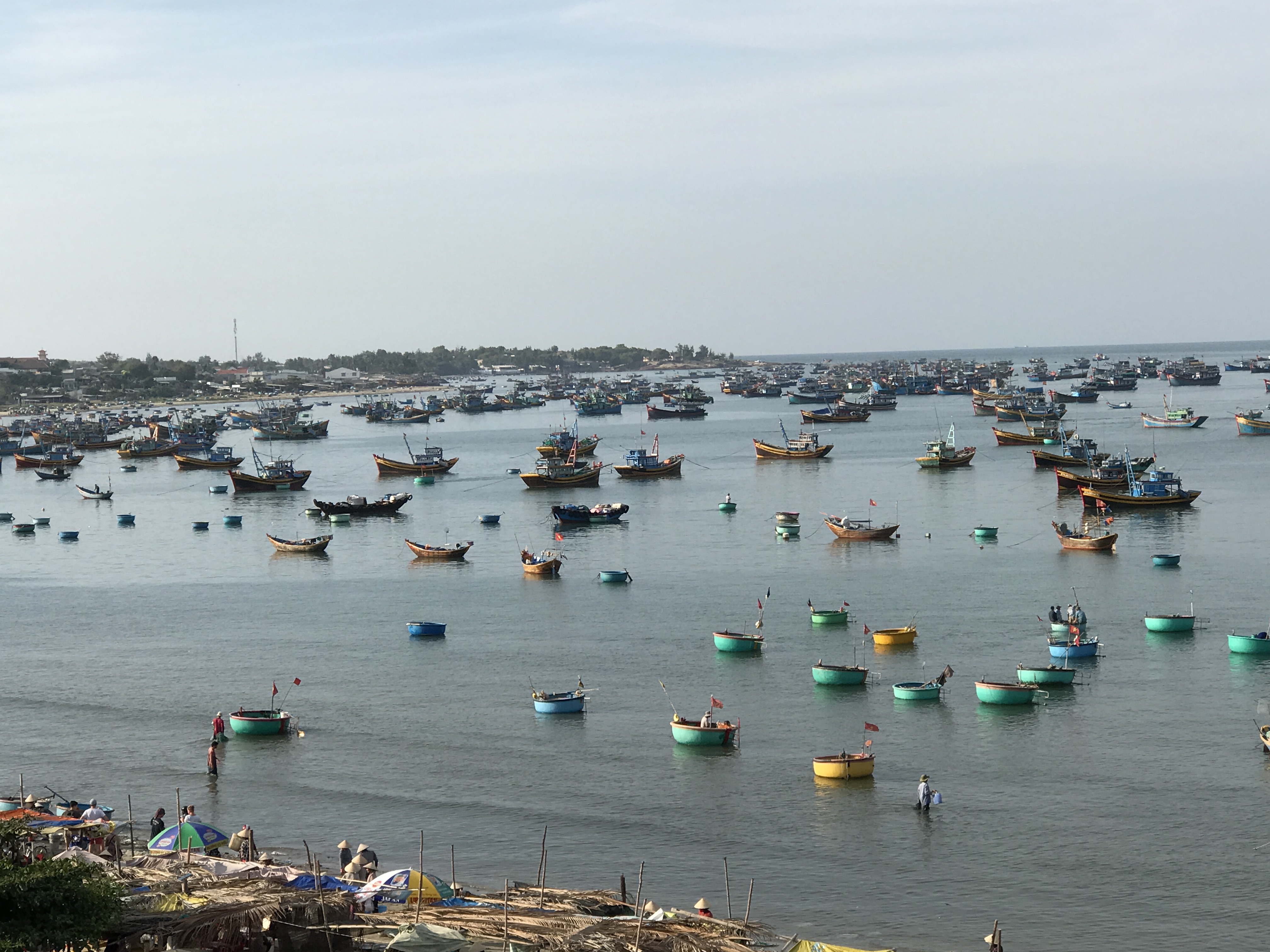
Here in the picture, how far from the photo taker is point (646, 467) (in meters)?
123

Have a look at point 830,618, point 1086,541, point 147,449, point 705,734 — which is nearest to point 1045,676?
point 830,618

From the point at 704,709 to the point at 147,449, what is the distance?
136199 mm

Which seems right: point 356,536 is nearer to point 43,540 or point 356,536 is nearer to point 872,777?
point 43,540

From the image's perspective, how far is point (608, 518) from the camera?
93062mm

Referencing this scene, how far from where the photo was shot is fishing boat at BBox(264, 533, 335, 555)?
3354 inches

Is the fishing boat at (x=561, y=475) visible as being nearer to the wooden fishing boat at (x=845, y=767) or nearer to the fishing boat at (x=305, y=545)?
the fishing boat at (x=305, y=545)

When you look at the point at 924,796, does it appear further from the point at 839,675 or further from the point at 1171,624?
the point at 1171,624

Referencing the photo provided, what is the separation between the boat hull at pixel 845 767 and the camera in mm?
37062

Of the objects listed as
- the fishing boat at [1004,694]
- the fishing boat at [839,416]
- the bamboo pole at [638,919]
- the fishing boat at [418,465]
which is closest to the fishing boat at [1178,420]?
the fishing boat at [839,416]

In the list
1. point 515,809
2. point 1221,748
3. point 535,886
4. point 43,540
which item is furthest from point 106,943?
point 43,540

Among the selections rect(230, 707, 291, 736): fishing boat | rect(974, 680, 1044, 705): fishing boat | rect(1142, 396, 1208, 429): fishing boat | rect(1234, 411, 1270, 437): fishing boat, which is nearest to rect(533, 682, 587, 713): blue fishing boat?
rect(230, 707, 291, 736): fishing boat

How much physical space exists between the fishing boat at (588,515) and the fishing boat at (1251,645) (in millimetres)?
49262

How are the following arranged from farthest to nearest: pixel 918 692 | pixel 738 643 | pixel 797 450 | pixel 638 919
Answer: pixel 797 450 → pixel 738 643 → pixel 918 692 → pixel 638 919

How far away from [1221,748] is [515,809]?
2003cm
